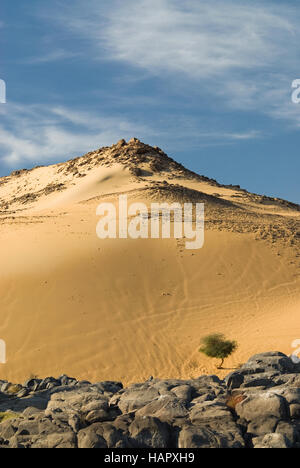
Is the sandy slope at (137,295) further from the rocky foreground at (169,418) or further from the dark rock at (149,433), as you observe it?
the dark rock at (149,433)

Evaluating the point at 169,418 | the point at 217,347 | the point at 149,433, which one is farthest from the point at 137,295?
the point at 149,433

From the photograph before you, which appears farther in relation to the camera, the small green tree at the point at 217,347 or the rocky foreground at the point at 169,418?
the small green tree at the point at 217,347

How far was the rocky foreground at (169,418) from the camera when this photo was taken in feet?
26.3

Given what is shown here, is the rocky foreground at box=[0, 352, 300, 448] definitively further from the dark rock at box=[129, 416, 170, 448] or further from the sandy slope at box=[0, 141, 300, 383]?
the sandy slope at box=[0, 141, 300, 383]

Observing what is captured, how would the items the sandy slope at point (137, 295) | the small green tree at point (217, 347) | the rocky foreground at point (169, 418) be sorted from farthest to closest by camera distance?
the sandy slope at point (137, 295) → the small green tree at point (217, 347) → the rocky foreground at point (169, 418)

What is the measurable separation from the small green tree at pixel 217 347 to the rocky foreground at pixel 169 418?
5958mm

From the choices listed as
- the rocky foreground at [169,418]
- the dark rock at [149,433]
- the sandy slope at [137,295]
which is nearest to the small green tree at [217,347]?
the sandy slope at [137,295]

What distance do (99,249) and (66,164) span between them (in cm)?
3912

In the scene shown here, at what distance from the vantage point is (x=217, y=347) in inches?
689

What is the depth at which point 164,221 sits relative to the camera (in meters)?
30.0

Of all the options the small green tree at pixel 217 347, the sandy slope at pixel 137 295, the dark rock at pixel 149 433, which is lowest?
the dark rock at pixel 149 433

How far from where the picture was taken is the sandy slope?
18.1 meters

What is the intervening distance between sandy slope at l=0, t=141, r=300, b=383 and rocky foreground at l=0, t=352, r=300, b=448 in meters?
6.27
